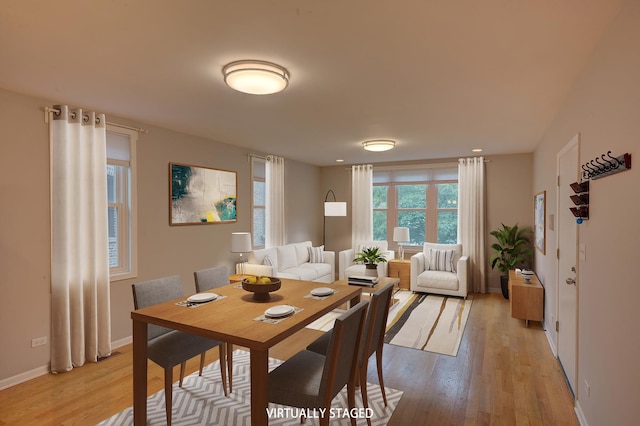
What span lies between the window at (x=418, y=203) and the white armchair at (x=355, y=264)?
1.57ft

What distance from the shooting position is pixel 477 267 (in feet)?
20.7

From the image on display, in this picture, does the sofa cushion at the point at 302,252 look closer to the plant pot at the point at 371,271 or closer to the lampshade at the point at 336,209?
the lampshade at the point at 336,209

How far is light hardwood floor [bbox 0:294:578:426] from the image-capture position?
2514 mm

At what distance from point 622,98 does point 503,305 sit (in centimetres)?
443

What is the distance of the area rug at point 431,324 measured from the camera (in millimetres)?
3867

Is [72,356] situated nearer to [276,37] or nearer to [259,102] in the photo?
[259,102]

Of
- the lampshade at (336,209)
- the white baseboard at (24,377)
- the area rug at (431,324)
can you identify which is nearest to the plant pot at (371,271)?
the area rug at (431,324)

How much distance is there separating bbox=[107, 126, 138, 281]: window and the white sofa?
1745 mm

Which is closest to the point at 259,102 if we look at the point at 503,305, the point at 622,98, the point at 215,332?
the point at 215,332

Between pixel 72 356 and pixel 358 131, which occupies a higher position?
pixel 358 131

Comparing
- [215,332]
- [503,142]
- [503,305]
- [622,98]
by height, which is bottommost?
[503,305]

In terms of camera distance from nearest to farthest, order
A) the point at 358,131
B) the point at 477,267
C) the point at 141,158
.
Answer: the point at 141,158 → the point at 358,131 → the point at 477,267

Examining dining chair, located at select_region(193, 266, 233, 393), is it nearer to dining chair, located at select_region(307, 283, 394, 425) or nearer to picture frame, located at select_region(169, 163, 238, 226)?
dining chair, located at select_region(307, 283, 394, 425)

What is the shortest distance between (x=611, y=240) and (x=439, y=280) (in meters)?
4.14
